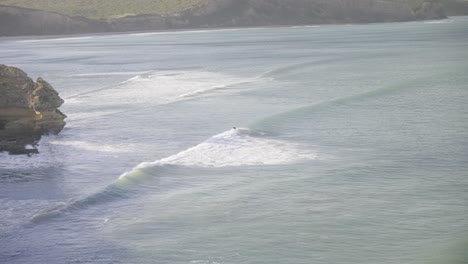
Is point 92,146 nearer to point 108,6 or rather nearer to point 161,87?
point 161,87

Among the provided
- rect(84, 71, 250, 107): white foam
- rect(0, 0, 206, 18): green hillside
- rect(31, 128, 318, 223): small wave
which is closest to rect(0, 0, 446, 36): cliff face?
rect(0, 0, 206, 18): green hillside

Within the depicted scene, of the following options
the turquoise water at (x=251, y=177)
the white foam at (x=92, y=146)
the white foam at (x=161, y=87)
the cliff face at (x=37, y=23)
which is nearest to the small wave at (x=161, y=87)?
the white foam at (x=161, y=87)

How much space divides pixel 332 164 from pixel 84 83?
29.3m

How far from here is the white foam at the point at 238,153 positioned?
22594mm

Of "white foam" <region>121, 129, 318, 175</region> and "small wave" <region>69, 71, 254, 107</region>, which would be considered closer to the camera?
"white foam" <region>121, 129, 318, 175</region>

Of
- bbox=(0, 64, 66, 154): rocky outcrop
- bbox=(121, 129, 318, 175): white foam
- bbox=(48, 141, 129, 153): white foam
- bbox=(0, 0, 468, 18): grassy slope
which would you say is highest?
bbox=(0, 0, 468, 18): grassy slope

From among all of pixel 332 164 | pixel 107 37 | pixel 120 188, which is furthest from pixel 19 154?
pixel 107 37

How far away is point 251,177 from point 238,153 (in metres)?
3.12

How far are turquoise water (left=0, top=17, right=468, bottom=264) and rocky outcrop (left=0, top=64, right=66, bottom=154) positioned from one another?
92 centimetres

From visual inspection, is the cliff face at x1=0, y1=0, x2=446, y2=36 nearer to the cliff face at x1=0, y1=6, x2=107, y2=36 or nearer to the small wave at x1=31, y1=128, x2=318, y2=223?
the cliff face at x1=0, y1=6, x2=107, y2=36

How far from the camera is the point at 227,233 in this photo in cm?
1598

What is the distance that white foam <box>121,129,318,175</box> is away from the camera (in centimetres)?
2259

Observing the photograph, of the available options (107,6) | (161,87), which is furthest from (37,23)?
(161,87)

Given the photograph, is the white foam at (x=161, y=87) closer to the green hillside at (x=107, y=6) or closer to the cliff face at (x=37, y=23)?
the cliff face at (x=37, y=23)
